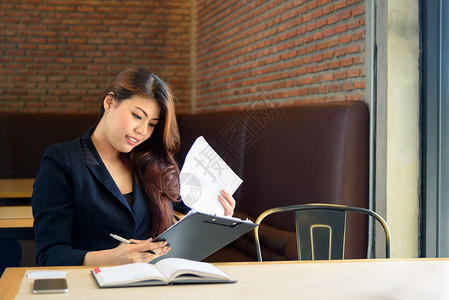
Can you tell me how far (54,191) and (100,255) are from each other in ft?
0.95

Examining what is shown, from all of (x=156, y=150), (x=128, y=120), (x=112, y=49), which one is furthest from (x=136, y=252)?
(x=112, y=49)

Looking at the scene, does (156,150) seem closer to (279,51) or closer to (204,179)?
(204,179)

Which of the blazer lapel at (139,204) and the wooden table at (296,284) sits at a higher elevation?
the blazer lapel at (139,204)

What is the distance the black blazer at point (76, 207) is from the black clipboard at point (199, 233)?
30 cm

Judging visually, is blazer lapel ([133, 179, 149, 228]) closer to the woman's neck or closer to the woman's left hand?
the woman's neck

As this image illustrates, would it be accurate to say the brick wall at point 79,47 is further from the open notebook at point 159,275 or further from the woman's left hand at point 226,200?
the open notebook at point 159,275

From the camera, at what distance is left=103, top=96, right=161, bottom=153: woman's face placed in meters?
1.94

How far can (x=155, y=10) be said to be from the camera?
23.2ft

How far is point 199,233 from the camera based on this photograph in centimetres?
166

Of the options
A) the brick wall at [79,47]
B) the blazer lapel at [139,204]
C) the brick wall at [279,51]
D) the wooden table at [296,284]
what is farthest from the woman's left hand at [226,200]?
the brick wall at [79,47]

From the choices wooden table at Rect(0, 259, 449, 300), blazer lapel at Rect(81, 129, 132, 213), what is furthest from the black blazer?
wooden table at Rect(0, 259, 449, 300)

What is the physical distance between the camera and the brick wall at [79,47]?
671 cm

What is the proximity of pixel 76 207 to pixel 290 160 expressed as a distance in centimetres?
198

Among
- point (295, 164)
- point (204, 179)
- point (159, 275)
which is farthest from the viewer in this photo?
point (295, 164)
